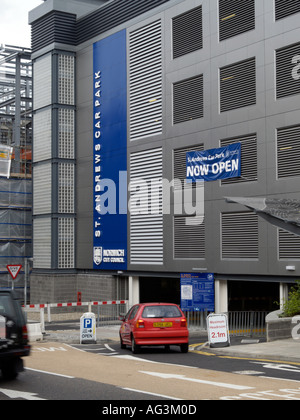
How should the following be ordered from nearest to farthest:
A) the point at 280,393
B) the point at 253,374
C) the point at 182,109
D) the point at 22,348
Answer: the point at 280,393, the point at 22,348, the point at 253,374, the point at 182,109

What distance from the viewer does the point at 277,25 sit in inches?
1148

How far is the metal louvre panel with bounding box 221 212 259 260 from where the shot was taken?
99.8 feet

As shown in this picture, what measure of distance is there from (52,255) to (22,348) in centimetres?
2926

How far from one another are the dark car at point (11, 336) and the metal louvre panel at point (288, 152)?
18.0 meters

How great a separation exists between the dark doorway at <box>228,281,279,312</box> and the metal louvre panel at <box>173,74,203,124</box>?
11224 millimetres

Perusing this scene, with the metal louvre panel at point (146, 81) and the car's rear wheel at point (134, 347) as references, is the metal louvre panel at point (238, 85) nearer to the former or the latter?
the metal louvre panel at point (146, 81)

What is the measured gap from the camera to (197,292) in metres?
31.4

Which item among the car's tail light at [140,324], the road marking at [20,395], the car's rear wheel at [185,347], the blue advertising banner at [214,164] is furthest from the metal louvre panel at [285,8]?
the road marking at [20,395]

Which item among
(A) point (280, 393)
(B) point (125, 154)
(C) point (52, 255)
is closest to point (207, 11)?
(B) point (125, 154)

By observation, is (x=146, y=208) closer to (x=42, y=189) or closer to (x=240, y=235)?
(x=240, y=235)

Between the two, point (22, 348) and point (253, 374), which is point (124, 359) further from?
point (22, 348)

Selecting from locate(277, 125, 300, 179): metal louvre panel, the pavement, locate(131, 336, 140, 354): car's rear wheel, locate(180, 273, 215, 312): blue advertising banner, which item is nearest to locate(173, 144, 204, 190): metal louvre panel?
locate(180, 273, 215, 312): blue advertising banner

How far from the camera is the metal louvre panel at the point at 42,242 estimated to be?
42094 mm

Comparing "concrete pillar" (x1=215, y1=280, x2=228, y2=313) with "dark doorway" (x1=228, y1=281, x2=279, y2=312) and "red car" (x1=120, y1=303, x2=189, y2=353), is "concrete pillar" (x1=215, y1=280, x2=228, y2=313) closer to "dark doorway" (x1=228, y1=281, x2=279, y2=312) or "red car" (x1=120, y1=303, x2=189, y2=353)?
"dark doorway" (x1=228, y1=281, x2=279, y2=312)
